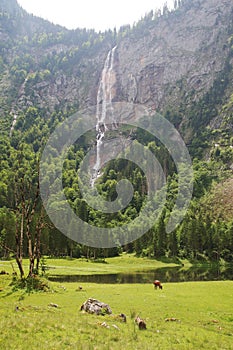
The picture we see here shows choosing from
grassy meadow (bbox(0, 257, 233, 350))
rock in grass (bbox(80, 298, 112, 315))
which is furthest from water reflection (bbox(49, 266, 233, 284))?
rock in grass (bbox(80, 298, 112, 315))

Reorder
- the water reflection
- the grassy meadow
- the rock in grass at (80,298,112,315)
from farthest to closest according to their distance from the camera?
the water reflection
the rock in grass at (80,298,112,315)
the grassy meadow

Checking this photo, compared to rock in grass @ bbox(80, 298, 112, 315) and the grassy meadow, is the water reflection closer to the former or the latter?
the grassy meadow

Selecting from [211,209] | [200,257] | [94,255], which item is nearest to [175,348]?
[94,255]

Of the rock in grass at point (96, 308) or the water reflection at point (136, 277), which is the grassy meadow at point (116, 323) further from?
the water reflection at point (136, 277)

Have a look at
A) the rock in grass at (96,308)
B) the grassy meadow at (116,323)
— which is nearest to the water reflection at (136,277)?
the grassy meadow at (116,323)

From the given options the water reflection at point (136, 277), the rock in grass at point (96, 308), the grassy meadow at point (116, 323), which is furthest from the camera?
the water reflection at point (136, 277)

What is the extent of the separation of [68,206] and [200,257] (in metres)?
60.8

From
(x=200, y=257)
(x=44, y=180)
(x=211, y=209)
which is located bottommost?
(x=200, y=257)

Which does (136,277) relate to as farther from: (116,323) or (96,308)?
(116,323)

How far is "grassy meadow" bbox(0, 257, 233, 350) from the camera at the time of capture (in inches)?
552

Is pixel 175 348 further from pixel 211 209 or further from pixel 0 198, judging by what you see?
pixel 0 198

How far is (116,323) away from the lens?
59.6 feet

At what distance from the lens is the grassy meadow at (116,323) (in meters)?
14.0

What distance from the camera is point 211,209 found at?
125250 millimetres
